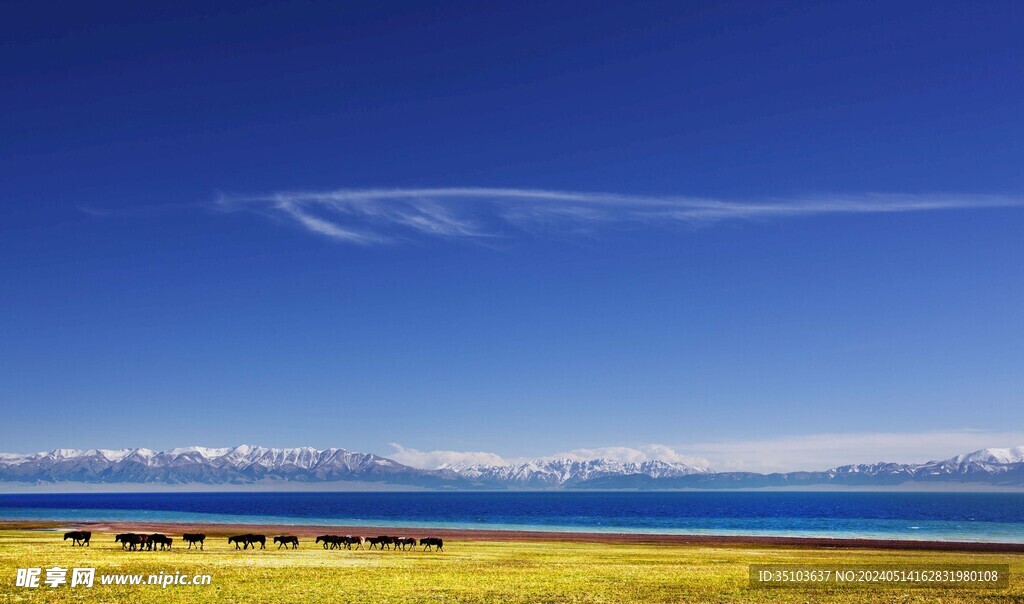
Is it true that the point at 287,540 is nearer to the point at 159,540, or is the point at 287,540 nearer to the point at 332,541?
the point at 332,541

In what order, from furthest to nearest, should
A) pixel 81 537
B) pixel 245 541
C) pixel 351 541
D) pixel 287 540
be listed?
pixel 351 541 → pixel 287 540 → pixel 245 541 → pixel 81 537

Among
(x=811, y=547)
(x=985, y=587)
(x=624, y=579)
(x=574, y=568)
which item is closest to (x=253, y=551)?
(x=574, y=568)

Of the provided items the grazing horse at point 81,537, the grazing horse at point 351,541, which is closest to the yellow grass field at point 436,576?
the grazing horse at point 81,537

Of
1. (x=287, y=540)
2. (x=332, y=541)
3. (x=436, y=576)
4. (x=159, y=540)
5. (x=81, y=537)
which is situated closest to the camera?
(x=436, y=576)

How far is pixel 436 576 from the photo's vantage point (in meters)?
39.8

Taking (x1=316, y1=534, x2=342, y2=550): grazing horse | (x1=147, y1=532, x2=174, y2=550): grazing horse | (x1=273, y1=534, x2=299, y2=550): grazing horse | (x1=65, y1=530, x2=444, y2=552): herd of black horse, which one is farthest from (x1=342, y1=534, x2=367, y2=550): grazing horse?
(x1=147, y1=532, x2=174, y2=550): grazing horse

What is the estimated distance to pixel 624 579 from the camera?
1563 inches

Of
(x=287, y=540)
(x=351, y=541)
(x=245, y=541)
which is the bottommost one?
(x=351, y=541)

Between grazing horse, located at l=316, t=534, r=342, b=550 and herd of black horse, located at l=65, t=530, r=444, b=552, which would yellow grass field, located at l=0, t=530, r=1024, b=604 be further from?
grazing horse, located at l=316, t=534, r=342, b=550

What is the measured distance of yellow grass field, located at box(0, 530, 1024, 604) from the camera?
3150cm

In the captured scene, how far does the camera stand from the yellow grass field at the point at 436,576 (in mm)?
31500

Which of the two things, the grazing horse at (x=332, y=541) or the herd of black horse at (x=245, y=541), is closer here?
the herd of black horse at (x=245, y=541)

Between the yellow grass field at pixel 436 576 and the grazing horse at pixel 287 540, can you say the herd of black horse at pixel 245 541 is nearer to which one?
the grazing horse at pixel 287 540

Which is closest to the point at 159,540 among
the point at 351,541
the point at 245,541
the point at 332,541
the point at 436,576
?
the point at 245,541
